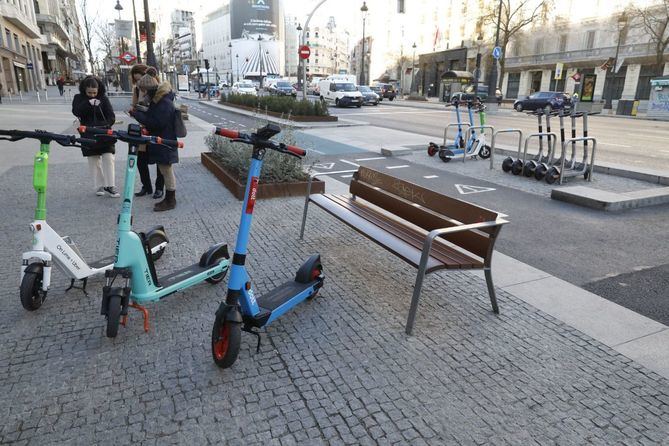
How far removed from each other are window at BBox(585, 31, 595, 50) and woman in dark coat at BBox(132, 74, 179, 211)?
2082 inches

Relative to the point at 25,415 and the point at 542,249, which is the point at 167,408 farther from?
the point at 542,249

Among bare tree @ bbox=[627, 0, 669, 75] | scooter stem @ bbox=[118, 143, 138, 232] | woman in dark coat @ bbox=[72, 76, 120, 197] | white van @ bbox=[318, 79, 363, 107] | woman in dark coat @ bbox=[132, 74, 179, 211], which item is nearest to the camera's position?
scooter stem @ bbox=[118, 143, 138, 232]

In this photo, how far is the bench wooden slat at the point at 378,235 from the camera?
3479 mm

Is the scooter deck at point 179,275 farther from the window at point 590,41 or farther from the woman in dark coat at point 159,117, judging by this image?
the window at point 590,41

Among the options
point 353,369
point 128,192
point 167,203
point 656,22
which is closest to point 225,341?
point 353,369

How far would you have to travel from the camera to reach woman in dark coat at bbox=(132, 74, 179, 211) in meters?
6.13

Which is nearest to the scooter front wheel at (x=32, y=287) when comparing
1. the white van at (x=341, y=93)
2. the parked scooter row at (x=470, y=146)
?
the parked scooter row at (x=470, y=146)

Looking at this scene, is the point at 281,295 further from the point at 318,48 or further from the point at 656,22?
the point at 318,48

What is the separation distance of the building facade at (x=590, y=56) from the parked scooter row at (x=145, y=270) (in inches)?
1597

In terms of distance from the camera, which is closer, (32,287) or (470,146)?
(32,287)

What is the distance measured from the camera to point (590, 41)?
47.3 m

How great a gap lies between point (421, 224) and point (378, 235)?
1.41ft

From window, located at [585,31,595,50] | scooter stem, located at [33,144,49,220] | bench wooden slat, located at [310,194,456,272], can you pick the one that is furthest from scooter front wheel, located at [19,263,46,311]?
window, located at [585,31,595,50]

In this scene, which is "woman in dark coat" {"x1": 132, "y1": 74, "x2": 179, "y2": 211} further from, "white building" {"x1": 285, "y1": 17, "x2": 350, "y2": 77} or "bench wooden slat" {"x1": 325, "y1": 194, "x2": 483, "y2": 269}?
"white building" {"x1": 285, "y1": 17, "x2": 350, "y2": 77}
